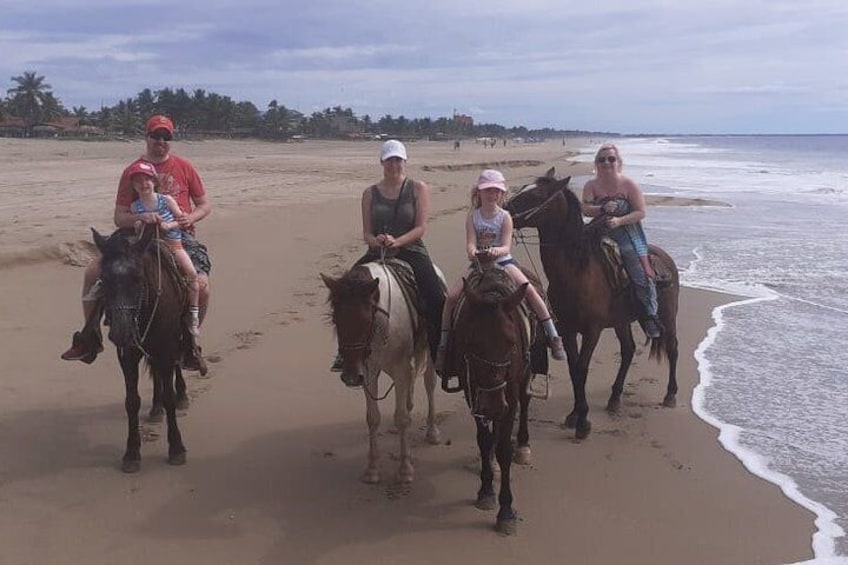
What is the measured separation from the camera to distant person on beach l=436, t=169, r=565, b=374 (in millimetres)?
5191

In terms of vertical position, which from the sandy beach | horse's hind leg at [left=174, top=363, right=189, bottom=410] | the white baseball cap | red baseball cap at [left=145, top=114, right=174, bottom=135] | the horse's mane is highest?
red baseball cap at [left=145, top=114, right=174, bottom=135]

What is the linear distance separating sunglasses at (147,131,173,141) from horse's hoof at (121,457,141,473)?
8.05 feet

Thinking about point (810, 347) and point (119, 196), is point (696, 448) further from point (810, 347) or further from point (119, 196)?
point (119, 196)

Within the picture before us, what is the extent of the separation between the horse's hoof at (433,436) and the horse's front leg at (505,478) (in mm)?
1301

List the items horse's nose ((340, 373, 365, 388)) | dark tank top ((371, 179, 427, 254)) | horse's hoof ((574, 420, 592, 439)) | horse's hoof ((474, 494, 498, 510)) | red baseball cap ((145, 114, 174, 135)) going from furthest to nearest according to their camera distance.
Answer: horse's hoof ((574, 420, 592, 439)), red baseball cap ((145, 114, 174, 135)), dark tank top ((371, 179, 427, 254)), horse's hoof ((474, 494, 498, 510)), horse's nose ((340, 373, 365, 388))

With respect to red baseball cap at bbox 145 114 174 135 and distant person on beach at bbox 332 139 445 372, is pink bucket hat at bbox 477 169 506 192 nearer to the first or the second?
distant person on beach at bbox 332 139 445 372

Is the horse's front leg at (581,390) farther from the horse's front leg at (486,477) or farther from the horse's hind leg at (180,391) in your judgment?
the horse's hind leg at (180,391)

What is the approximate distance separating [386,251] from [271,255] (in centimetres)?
738

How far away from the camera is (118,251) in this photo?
5027mm

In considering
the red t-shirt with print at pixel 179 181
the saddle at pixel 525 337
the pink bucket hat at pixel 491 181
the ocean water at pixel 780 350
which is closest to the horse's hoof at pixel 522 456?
the saddle at pixel 525 337

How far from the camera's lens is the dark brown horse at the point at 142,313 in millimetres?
4988

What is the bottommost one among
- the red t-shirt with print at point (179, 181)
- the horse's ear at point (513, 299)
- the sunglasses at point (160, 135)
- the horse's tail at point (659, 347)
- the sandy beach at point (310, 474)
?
the sandy beach at point (310, 474)

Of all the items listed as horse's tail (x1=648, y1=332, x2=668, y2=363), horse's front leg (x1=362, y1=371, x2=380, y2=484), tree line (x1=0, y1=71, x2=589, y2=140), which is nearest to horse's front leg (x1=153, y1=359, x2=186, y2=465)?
horse's front leg (x1=362, y1=371, x2=380, y2=484)

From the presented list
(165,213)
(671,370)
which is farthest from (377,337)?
(671,370)
